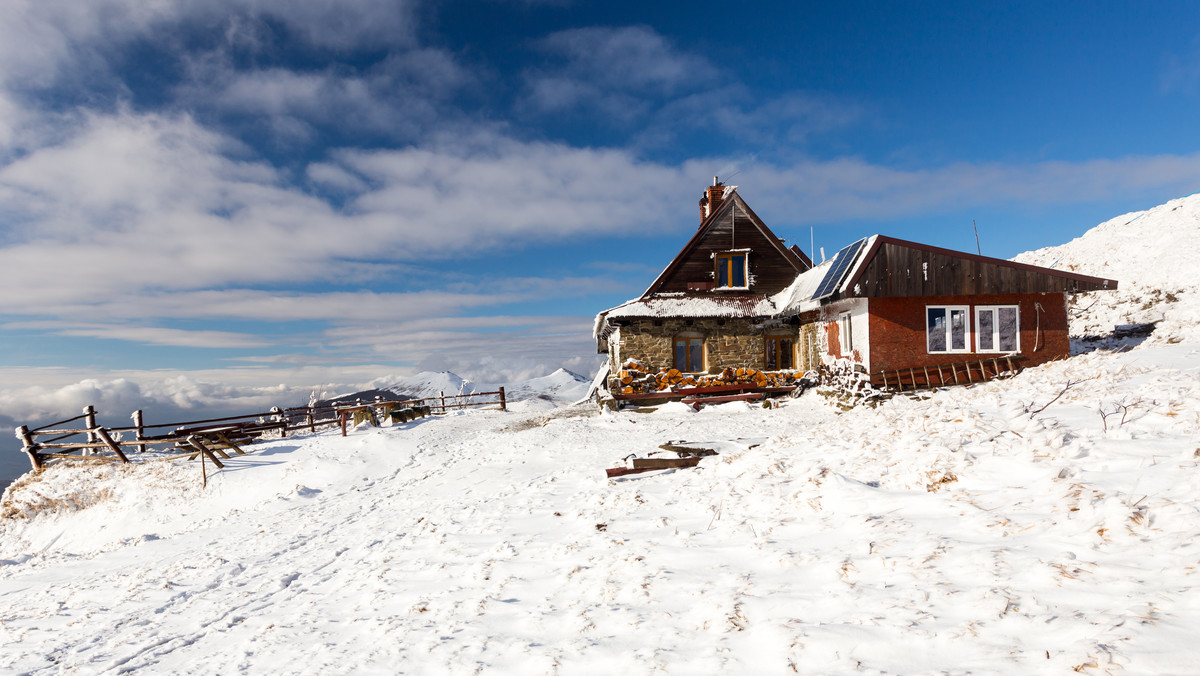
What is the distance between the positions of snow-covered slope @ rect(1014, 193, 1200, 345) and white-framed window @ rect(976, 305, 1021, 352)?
673 centimetres

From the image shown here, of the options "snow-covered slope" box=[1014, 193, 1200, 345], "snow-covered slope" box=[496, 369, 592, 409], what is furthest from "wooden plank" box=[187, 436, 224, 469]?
"snow-covered slope" box=[496, 369, 592, 409]

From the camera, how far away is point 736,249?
22.3 metres

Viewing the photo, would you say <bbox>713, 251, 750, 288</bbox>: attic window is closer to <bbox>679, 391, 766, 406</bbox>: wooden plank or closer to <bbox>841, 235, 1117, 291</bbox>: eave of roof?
<bbox>679, 391, 766, 406</bbox>: wooden plank

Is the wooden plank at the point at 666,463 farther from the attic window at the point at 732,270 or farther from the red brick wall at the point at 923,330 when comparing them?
the attic window at the point at 732,270

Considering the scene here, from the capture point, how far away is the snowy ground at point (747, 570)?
3.42m

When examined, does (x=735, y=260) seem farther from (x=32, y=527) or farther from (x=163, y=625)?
(x=32, y=527)

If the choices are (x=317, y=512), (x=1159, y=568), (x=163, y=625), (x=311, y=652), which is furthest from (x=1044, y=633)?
(x=317, y=512)

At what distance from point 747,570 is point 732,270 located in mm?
18940

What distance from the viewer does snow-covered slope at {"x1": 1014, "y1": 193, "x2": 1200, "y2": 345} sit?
20594 mm

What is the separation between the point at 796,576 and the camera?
448cm

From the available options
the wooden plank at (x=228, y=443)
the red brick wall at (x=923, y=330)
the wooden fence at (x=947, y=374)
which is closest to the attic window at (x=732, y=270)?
the red brick wall at (x=923, y=330)

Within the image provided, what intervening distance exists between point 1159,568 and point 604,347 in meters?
27.5

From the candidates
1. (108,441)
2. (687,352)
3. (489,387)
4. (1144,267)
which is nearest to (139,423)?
(108,441)

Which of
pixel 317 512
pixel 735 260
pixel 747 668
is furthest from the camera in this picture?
pixel 735 260
